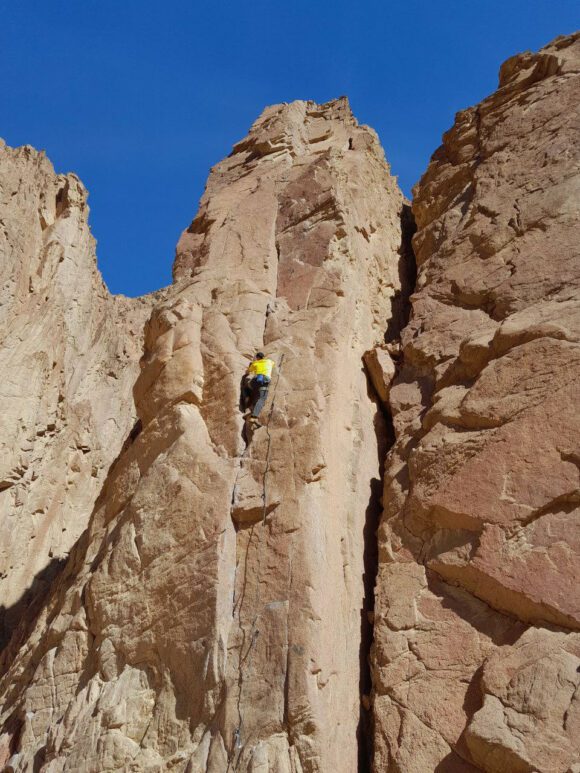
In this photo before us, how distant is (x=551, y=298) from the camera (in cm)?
1044

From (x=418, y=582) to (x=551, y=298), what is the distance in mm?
4642

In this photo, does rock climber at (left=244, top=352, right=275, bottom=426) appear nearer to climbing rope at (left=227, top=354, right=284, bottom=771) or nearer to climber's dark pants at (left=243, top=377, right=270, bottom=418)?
climber's dark pants at (left=243, top=377, right=270, bottom=418)

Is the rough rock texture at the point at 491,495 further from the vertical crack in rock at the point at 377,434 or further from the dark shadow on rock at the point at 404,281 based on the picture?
the dark shadow on rock at the point at 404,281

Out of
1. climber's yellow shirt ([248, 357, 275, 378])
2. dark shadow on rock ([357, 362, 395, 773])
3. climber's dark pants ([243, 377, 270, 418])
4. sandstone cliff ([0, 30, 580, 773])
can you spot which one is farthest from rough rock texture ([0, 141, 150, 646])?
dark shadow on rock ([357, 362, 395, 773])

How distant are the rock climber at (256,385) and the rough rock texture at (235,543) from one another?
17cm

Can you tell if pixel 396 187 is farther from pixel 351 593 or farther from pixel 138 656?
pixel 138 656

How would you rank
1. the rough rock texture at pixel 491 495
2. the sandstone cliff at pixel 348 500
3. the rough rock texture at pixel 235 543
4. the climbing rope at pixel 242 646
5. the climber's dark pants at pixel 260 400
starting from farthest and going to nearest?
the climber's dark pants at pixel 260 400 → the rough rock texture at pixel 235 543 → the sandstone cliff at pixel 348 500 → the climbing rope at pixel 242 646 → the rough rock texture at pixel 491 495

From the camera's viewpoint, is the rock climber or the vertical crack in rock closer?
the vertical crack in rock

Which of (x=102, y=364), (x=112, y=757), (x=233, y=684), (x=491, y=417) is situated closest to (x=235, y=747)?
(x=233, y=684)

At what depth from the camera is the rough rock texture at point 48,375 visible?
1920 centimetres

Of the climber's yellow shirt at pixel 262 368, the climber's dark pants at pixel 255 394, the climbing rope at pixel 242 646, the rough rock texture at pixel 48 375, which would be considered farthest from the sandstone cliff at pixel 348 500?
the rough rock texture at pixel 48 375

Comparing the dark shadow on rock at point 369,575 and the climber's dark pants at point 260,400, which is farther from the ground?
the climber's dark pants at point 260,400

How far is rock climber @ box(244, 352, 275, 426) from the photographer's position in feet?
34.4

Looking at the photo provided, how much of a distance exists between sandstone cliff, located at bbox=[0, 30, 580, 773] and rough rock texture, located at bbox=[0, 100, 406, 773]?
4 cm
